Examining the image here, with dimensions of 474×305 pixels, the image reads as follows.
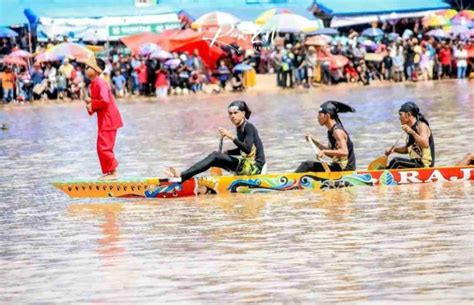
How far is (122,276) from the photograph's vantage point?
10.6 metres

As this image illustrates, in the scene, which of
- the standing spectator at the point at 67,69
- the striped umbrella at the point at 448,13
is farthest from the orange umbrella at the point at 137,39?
the striped umbrella at the point at 448,13

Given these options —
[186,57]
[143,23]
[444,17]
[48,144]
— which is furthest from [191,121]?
[444,17]

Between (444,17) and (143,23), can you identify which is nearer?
(143,23)

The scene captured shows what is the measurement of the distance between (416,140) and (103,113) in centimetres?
358

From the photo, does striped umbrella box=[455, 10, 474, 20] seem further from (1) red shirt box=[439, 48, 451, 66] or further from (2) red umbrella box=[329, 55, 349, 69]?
(2) red umbrella box=[329, 55, 349, 69]

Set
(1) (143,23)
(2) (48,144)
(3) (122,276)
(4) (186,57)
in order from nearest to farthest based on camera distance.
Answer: (3) (122,276), (2) (48,144), (4) (186,57), (1) (143,23)

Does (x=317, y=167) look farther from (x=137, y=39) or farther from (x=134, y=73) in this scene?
(x=137, y=39)

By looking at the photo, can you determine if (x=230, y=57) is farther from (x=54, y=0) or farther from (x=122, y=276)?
(x=122, y=276)

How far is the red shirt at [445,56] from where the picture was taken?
1967 inches

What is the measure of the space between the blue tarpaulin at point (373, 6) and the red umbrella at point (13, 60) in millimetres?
14676

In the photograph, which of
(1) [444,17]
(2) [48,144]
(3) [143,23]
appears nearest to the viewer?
(2) [48,144]

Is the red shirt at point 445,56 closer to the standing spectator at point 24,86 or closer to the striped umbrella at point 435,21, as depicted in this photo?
the striped umbrella at point 435,21

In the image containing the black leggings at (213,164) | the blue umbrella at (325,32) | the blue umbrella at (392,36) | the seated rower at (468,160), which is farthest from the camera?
the blue umbrella at (392,36)

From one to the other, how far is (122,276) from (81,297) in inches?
32.3
